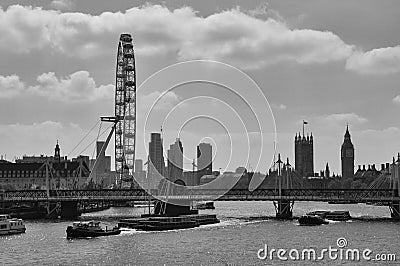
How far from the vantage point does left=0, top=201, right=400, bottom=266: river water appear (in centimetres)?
6112

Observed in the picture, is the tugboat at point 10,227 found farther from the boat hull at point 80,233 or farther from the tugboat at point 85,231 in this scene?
the boat hull at point 80,233

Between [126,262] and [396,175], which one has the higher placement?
[396,175]

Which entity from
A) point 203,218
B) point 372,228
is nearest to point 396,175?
point 372,228

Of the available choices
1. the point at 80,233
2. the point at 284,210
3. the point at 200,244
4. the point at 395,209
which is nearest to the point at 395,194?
the point at 395,209

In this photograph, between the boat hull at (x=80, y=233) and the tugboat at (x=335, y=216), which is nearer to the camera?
the boat hull at (x=80, y=233)

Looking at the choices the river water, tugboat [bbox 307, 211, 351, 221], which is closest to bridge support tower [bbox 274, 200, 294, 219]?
tugboat [bbox 307, 211, 351, 221]

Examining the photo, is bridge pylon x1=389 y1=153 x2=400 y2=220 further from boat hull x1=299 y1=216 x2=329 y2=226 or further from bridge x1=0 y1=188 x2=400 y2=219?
boat hull x1=299 y1=216 x2=329 y2=226

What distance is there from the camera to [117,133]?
155 meters

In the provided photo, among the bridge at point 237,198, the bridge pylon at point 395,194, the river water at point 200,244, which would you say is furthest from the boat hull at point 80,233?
the bridge pylon at point 395,194

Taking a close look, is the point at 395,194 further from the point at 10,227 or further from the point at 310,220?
the point at 10,227

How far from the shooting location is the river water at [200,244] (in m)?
61.1

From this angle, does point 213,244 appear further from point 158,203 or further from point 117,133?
point 117,133

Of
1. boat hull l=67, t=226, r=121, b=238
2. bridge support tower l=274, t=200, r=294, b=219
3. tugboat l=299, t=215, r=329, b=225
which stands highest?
bridge support tower l=274, t=200, r=294, b=219

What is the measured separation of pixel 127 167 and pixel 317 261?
96.5 m
